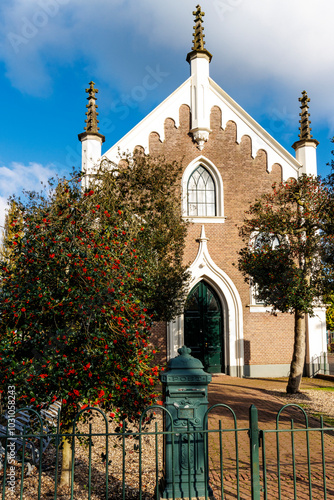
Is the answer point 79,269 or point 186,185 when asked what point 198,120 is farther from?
point 79,269

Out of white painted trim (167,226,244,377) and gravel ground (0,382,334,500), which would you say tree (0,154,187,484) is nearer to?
gravel ground (0,382,334,500)

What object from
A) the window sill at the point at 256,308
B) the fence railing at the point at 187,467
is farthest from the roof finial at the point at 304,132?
the fence railing at the point at 187,467

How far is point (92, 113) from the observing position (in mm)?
16203

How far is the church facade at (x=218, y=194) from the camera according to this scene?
1555cm

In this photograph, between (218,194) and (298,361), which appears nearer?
(298,361)

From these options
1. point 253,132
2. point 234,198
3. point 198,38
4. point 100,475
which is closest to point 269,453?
point 100,475

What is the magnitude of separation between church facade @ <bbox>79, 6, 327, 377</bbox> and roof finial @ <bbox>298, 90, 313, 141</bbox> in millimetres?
40

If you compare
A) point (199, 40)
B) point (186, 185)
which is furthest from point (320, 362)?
point (199, 40)

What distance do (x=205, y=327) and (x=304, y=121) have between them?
30.0ft

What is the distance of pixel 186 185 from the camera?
53.6 ft

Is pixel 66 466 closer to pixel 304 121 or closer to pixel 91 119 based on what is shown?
pixel 91 119

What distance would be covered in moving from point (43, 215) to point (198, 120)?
1175 centimetres

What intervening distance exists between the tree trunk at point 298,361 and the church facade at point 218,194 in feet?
12.0

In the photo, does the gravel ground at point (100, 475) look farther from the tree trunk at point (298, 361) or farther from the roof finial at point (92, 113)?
the roof finial at point (92, 113)
